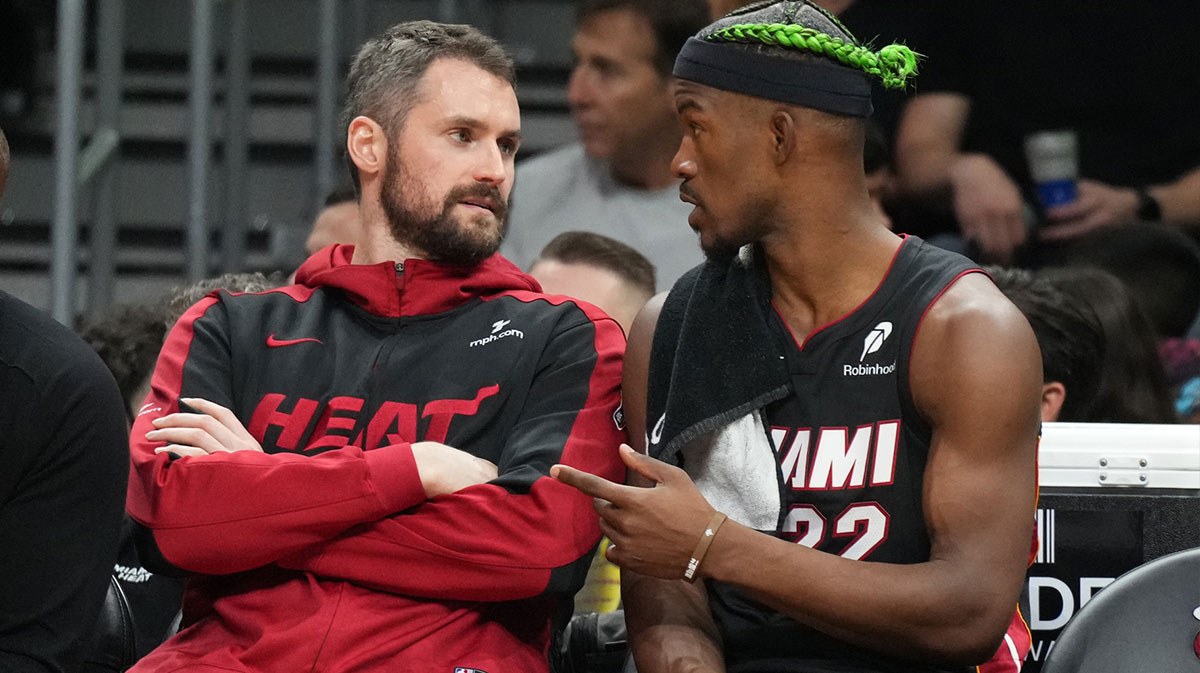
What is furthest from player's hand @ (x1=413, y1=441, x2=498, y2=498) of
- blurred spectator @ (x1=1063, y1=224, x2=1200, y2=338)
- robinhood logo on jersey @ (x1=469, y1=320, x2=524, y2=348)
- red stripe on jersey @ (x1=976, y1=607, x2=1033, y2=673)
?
blurred spectator @ (x1=1063, y1=224, x2=1200, y2=338)

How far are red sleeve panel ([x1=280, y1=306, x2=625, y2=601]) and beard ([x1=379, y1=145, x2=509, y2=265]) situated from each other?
1.49 feet

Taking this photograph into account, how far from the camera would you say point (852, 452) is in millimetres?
2182

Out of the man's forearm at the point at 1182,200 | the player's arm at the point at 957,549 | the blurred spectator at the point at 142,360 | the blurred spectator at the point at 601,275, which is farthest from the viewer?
the man's forearm at the point at 1182,200

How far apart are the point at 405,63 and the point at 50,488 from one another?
1.10 meters

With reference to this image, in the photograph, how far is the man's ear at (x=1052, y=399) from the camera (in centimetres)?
318

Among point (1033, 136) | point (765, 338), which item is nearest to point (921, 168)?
point (1033, 136)

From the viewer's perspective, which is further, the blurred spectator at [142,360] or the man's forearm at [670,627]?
the blurred spectator at [142,360]

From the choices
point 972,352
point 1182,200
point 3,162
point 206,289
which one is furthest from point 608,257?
point 1182,200

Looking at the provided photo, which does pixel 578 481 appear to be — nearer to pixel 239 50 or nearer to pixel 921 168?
pixel 921 168

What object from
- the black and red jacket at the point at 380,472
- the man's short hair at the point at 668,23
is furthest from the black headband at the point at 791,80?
the man's short hair at the point at 668,23

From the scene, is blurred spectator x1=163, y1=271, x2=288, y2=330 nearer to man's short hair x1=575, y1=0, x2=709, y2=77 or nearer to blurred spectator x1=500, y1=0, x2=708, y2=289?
blurred spectator x1=500, y1=0, x2=708, y2=289

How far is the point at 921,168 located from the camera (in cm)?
455

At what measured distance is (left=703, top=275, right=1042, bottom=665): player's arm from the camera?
2045 millimetres

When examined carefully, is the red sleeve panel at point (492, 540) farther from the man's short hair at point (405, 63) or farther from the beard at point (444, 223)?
the man's short hair at point (405, 63)
